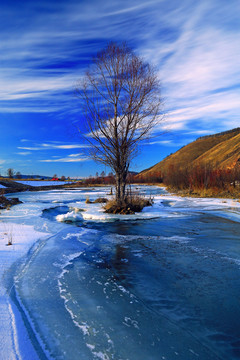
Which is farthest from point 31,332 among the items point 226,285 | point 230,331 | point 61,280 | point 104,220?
point 104,220

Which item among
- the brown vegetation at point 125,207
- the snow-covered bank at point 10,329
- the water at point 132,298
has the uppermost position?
the brown vegetation at point 125,207

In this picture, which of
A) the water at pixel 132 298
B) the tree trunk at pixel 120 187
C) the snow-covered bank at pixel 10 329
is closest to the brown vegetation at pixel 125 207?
the tree trunk at pixel 120 187

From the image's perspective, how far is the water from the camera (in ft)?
8.66

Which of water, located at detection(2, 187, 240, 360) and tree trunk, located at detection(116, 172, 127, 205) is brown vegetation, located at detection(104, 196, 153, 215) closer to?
tree trunk, located at detection(116, 172, 127, 205)

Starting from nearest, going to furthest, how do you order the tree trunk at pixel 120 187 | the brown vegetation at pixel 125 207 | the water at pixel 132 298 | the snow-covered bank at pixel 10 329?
the snow-covered bank at pixel 10 329, the water at pixel 132 298, the brown vegetation at pixel 125 207, the tree trunk at pixel 120 187

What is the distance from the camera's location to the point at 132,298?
3.80 m

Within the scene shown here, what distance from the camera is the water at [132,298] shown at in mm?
2641

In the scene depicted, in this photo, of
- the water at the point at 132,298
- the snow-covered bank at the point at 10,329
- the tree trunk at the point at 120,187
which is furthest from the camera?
the tree trunk at the point at 120,187

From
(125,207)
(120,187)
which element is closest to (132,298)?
(125,207)

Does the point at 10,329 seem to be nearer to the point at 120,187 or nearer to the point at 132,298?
the point at 132,298

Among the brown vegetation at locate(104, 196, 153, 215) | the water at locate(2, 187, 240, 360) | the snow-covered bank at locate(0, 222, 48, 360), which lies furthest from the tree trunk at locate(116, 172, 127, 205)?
the snow-covered bank at locate(0, 222, 48, 360)

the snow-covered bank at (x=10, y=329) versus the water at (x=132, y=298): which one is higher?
the snow-covered bank at (x=10, y=329)

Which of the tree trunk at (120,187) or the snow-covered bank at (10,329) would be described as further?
the tree trunk at (120,187)

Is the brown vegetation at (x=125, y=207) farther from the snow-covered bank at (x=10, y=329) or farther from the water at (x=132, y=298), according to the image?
the snow-covered bank at (x=10, y=329)
